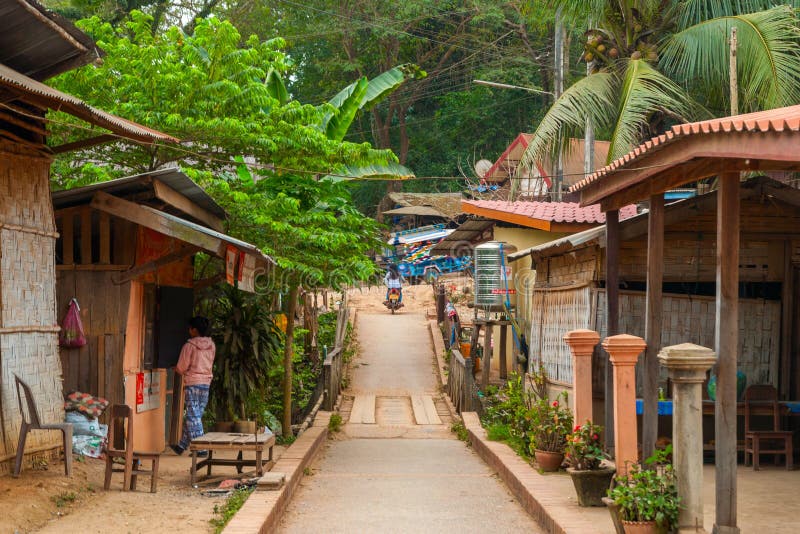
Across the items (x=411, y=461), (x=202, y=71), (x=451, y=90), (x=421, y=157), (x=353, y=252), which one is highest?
(x=451, y=90)

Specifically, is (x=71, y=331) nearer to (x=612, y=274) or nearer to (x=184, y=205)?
(x=184, y=205)

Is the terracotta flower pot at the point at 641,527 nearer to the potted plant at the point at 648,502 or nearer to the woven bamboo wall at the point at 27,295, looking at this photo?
the potted plant at the point at 648,502

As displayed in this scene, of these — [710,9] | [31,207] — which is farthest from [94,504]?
[710,9]

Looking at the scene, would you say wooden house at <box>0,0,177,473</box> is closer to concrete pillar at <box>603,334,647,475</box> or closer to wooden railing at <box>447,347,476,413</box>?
concrete pillar at <box>603,334,647,475</box>

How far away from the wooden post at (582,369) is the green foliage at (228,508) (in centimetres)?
344

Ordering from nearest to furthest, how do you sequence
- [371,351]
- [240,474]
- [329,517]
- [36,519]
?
[36,519] < [329,517] < [240,474] < [371,351]

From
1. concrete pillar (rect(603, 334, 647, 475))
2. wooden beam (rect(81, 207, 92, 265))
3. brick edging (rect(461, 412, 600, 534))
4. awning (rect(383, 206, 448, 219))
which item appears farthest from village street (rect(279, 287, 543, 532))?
awning (rect(383, 206, 448, 219))

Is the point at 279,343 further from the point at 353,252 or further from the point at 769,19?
the point at 769,19

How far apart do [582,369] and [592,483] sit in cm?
125

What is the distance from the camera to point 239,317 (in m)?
14.4

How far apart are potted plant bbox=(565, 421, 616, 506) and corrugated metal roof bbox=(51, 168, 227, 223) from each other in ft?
17.7

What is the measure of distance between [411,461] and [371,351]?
12.9 m

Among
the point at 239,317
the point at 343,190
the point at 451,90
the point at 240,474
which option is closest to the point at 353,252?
the point at 343,190

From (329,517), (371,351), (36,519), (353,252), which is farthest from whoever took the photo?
(371,351)
